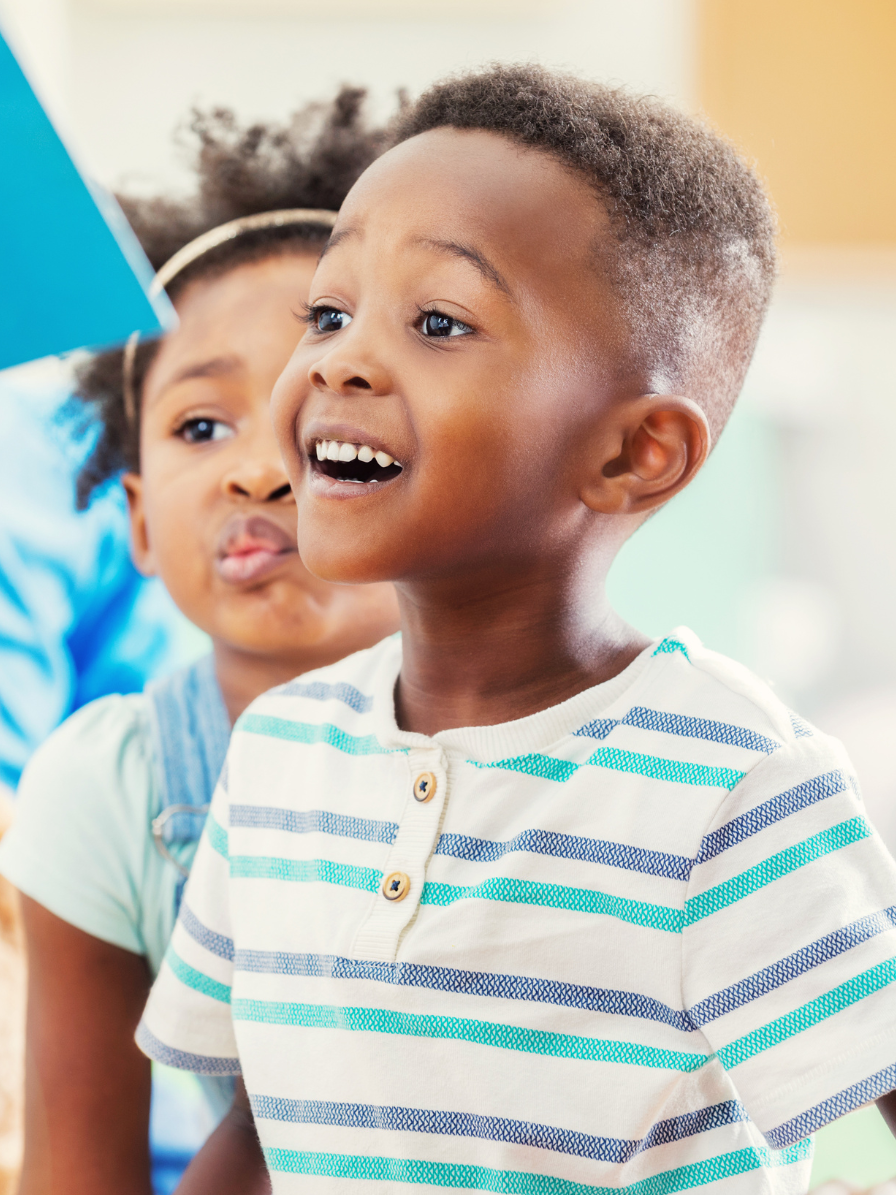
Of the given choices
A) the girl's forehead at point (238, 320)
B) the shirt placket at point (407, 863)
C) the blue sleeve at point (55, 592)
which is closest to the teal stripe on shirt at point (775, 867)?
the shirt placket at point (407, 863)

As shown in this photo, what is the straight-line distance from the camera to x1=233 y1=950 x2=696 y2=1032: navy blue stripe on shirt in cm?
44

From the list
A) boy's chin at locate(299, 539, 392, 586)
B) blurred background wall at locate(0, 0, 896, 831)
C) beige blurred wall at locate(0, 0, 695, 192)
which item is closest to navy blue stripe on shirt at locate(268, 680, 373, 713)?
boy's chin at locate(299, 539, 392, 586)

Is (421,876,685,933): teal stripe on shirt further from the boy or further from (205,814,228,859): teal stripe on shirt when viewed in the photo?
(205,814,228,859): teal stripe on shirt

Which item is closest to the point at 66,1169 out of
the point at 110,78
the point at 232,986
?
the point at 232,986

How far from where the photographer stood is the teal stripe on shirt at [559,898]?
0.43 metres

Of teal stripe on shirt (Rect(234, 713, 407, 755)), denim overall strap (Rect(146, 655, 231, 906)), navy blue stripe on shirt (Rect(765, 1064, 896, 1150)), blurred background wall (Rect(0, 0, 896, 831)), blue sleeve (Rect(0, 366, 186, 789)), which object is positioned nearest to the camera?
navy blue stripe on shirt (Rect(765, 1064, 896, 1150))

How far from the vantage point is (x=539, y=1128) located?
44 centimetres

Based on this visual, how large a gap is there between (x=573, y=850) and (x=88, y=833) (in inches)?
11.1

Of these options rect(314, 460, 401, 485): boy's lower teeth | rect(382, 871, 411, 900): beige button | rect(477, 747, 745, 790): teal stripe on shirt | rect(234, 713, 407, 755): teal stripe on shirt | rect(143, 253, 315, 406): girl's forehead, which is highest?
rect(143, 253, 315, 406): girl's forehead

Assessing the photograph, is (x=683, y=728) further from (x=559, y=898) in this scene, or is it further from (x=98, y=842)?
(x=98, y=842)

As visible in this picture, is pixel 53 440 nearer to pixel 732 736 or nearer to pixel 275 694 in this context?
pixel 275 694

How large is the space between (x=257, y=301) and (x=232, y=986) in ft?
1.06

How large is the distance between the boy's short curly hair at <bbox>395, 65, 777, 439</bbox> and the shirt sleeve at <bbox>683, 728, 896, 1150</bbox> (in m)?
0.16

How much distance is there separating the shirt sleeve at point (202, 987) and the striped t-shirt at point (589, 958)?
0.13ft
